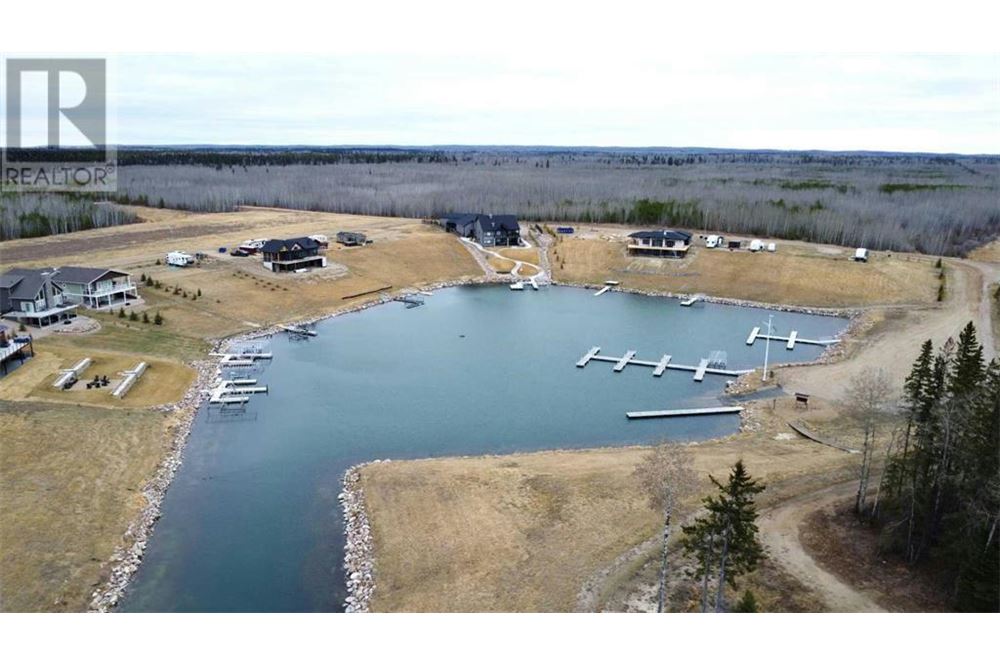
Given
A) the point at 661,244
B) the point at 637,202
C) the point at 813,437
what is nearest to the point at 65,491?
the point at 813,437

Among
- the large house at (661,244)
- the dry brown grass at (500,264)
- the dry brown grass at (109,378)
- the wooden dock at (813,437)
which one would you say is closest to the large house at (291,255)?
the dry brown grass at (500,264)

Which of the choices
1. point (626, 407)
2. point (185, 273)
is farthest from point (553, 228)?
point (626, 407)

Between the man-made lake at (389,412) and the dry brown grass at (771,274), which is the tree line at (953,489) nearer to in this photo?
the man-made lake at (389,412)

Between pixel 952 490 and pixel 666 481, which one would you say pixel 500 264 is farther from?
pixel 666 481

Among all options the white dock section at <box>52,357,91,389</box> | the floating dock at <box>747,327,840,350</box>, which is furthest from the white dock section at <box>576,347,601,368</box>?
the white dock section at <box>52,357,91,389</box>

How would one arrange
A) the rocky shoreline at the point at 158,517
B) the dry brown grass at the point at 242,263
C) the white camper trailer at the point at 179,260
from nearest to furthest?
1. the rocky shoreline at the point at 158,517
2. the dry brown grass at the point at 242,263
3. the white camper trailer at the point at 179,260

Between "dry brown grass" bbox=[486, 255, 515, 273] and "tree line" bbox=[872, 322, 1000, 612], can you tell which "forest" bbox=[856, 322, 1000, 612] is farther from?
"dry brown grass" bbox=[486, 255, 515, 273]
